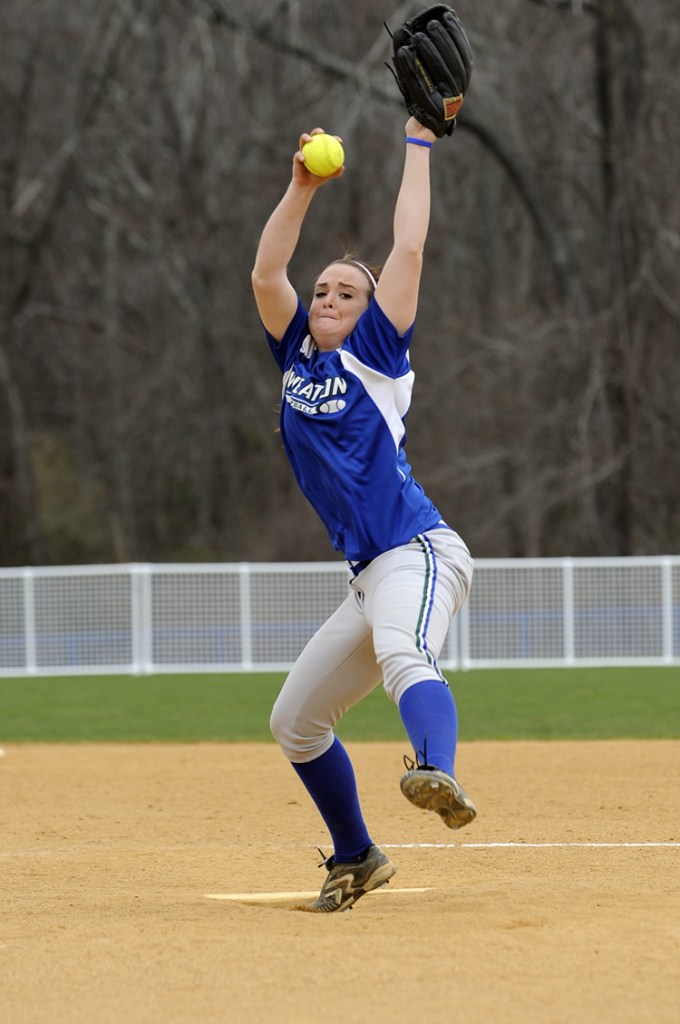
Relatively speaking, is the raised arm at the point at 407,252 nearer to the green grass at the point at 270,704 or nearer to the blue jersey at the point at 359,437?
the blue jersey at the point at 359,437

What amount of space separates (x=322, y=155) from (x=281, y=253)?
33cm

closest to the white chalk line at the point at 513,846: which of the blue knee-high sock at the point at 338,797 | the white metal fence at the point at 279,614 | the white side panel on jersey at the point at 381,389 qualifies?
the blue knee-high sock at the point at 338,797

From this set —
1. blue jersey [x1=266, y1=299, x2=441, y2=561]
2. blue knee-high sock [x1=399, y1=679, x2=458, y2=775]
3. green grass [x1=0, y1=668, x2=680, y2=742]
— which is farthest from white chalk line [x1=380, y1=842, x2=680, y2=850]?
green grass [x1=0, y1=668, x2=680, y2=742]

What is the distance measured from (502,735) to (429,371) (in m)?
17.3

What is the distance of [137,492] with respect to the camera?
31.0 metres

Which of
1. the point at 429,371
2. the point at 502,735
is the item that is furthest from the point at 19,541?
the point at 502,735

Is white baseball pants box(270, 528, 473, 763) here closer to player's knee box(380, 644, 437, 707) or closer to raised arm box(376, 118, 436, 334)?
player's knee box(380, 644, 437, 707)

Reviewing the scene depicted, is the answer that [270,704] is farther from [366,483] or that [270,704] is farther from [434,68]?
[434,68]

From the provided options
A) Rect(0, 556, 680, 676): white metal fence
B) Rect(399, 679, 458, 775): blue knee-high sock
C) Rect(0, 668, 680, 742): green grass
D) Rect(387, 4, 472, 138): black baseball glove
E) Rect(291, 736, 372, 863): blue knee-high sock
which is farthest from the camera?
Rect(0, 556, 680, 676): white metal fence

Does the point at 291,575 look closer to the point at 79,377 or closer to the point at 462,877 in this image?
the point at 462,877

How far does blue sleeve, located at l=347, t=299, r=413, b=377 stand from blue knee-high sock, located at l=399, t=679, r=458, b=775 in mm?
981

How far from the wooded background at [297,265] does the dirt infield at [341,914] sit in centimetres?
1649

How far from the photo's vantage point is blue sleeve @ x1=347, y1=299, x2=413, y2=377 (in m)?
4.58

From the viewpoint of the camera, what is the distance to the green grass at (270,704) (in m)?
12.1
